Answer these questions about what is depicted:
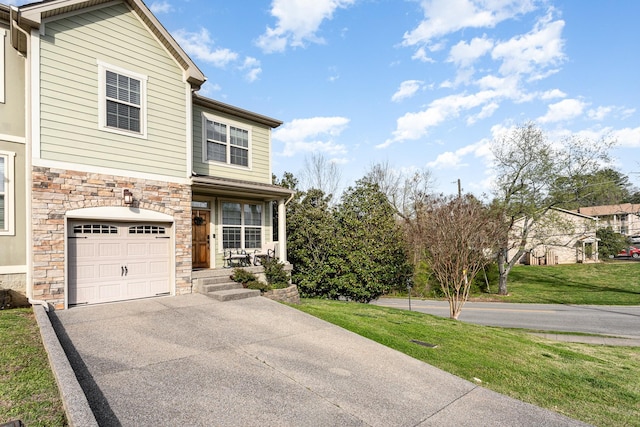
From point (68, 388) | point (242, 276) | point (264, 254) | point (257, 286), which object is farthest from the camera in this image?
point (264, 254)

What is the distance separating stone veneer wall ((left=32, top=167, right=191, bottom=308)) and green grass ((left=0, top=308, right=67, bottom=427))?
1427mm

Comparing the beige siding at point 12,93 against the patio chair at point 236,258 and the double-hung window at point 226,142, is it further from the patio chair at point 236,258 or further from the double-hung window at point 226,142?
the patio chair at point 236,258

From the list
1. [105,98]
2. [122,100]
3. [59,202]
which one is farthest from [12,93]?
[59,202]

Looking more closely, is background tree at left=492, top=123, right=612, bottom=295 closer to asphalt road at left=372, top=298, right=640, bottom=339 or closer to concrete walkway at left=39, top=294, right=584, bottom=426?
asphalt road at left=372, top=298, right=640, bottom=339

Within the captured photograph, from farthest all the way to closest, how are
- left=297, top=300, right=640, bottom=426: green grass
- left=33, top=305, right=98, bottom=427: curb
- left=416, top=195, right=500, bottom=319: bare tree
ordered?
left=416, top=195, right=500, bottom=319: bare tree
left=297, top=300, right=640, bottom=426: green grass
left=33, top=305, right=98, bottom=427: curb

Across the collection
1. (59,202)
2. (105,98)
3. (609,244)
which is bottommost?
(609,244)

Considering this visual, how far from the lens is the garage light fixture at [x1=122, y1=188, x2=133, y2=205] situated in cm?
798

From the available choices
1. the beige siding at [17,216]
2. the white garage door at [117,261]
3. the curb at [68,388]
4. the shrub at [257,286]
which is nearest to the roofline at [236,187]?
the white garage door at [117,261]

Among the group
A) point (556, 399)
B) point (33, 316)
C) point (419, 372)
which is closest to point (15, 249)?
point (33, 316)

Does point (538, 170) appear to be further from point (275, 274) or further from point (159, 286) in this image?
point (159, 286)

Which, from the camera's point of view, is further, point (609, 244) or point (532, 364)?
point (609, 244)

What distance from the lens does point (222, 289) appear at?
30.2ft

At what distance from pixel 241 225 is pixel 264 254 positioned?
1.40m

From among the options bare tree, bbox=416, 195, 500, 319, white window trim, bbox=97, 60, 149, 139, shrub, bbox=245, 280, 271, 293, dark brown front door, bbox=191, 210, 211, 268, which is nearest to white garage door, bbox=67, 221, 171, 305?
dark brown front door, bbox=191, 210, 211, 268
